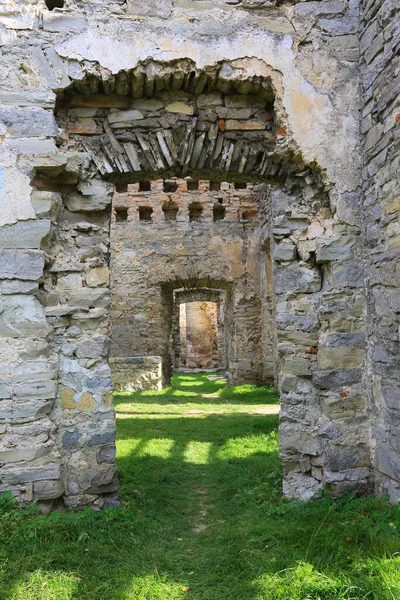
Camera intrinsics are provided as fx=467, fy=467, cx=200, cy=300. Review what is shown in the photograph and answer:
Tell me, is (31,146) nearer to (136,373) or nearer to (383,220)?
(383,220)

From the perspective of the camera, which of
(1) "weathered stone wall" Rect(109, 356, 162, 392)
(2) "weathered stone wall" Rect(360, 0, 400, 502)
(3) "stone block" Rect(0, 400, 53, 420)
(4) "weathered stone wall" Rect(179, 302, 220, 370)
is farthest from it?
(4) "weathered stone wall" Rect(179, 302, 220, 370)

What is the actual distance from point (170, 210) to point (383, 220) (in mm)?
8073

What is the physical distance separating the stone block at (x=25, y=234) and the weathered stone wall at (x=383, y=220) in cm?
240

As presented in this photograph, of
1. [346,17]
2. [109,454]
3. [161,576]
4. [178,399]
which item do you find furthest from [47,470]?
[178,399]

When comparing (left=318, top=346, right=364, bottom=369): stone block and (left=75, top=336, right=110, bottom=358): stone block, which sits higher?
(left=75, top=336, right=110, bottom=358): stone block

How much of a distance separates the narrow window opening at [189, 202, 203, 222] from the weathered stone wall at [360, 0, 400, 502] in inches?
285

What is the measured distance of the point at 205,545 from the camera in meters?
3.14

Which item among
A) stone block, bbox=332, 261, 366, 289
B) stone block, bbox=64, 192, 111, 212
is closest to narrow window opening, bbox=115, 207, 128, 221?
stone block, bbox=64, 192, 111, 212

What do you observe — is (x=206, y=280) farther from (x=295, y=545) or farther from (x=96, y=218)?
(x=295, y=545)

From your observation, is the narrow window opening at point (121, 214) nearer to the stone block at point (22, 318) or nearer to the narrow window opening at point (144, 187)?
the narrow window opening at point (144, 187)

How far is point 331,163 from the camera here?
3666 millimetres

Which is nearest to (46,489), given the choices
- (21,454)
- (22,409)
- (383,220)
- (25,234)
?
(21,454)

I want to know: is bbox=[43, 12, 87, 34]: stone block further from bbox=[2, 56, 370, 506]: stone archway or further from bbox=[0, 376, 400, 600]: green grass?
bbox=[0, 376, 400, 600]: green grass

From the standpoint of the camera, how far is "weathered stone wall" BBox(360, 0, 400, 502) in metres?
3.12
